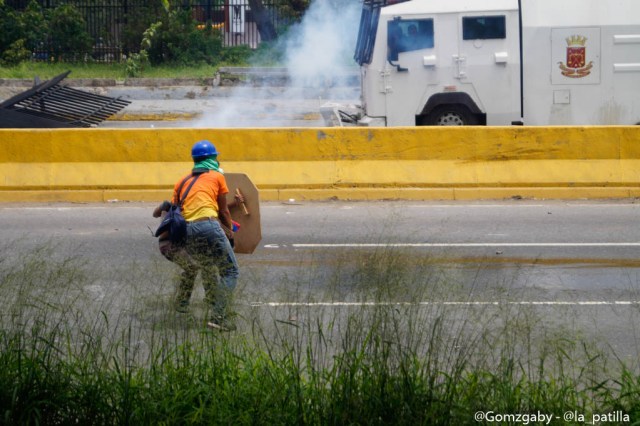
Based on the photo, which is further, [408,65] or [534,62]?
[408,65]

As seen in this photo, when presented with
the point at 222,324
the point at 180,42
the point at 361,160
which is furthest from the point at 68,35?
the point at 222,324

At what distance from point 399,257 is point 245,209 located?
10.1 feet

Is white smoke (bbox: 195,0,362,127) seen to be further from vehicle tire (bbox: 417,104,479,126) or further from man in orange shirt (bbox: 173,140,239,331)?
man in orange shirt (bbox: 173,140,239,331)

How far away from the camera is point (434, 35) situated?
16.4 m

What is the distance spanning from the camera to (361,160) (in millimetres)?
13734

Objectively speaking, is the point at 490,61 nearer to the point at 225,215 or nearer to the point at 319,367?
the point at 225,215

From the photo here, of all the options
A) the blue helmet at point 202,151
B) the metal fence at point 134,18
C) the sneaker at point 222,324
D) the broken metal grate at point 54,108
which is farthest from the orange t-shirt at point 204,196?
the metal fence at point 134,18

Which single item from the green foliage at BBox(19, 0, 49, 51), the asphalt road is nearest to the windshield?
the asphalt road

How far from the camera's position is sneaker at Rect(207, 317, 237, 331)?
5.18m

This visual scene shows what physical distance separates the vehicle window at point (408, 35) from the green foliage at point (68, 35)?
575 inches

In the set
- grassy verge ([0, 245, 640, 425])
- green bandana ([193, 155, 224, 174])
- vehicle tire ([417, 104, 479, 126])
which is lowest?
grassy verge ([0, 245, 640, 425])

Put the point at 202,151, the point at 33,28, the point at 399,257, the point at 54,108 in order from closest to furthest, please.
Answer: the point at 399,257, the point at 202,151, the point at 54,108, the point at 33,28

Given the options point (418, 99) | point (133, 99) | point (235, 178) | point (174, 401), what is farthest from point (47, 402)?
point (133, 99)

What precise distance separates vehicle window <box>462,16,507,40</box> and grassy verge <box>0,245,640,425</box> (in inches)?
457
